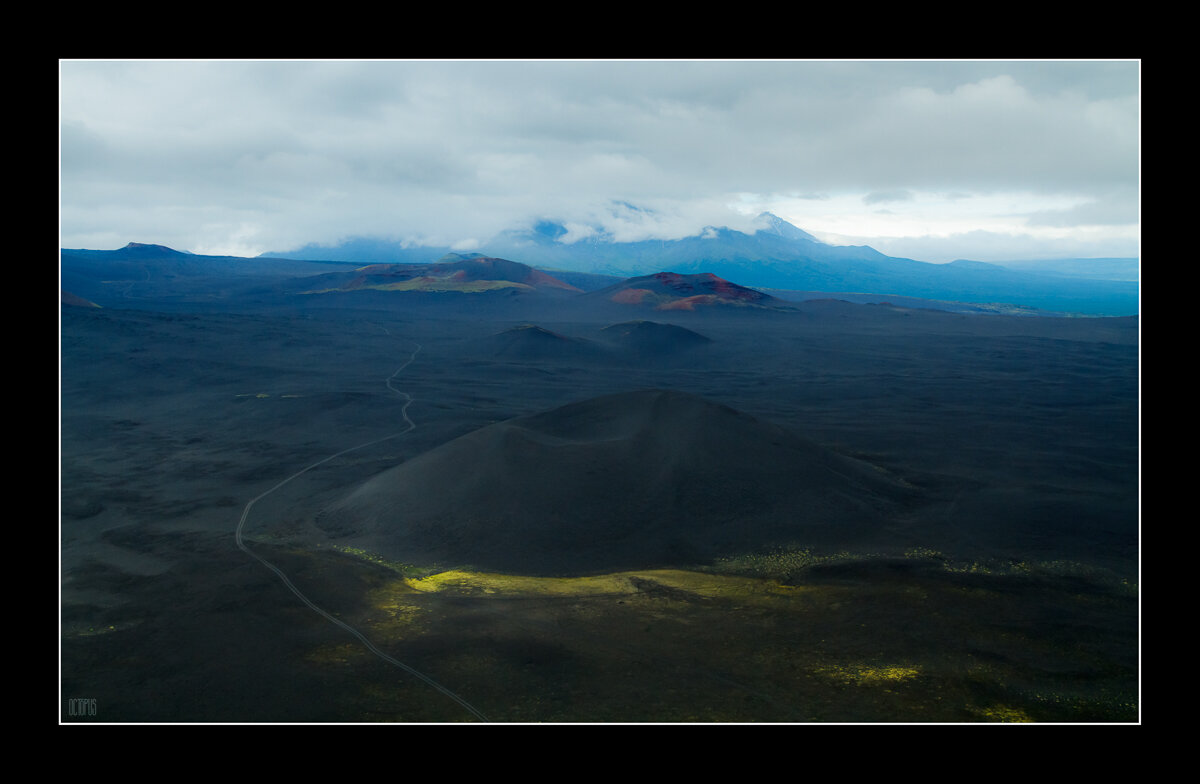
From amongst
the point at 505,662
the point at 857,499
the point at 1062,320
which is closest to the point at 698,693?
the point at 505,662

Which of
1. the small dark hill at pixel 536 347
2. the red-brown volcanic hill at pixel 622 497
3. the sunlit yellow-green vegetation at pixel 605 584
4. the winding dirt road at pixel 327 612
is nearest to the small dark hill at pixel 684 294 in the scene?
the small dark hill at pixel 536 347

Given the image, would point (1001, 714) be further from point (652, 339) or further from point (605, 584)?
point (652, 339)

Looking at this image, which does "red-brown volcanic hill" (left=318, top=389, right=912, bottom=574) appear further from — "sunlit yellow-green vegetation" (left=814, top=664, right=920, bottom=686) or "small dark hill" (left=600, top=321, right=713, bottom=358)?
"small dark hill" (left=600, top=321, right=713, bottom=358)

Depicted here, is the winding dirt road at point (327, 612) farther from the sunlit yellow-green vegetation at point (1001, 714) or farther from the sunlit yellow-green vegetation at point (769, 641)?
the sunlit yellow-green vegetation at point (1001, 714)

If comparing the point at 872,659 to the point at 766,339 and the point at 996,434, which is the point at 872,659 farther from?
the point at 766,339

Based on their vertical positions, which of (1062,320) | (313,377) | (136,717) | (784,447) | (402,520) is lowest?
(136,717)

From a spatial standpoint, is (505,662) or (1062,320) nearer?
(505,662)

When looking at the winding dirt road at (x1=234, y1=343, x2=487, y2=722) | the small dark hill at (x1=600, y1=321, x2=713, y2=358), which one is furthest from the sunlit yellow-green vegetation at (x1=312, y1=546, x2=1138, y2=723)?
the small dark hill at (x1=600, y1=321, x2=713, y2=358)
